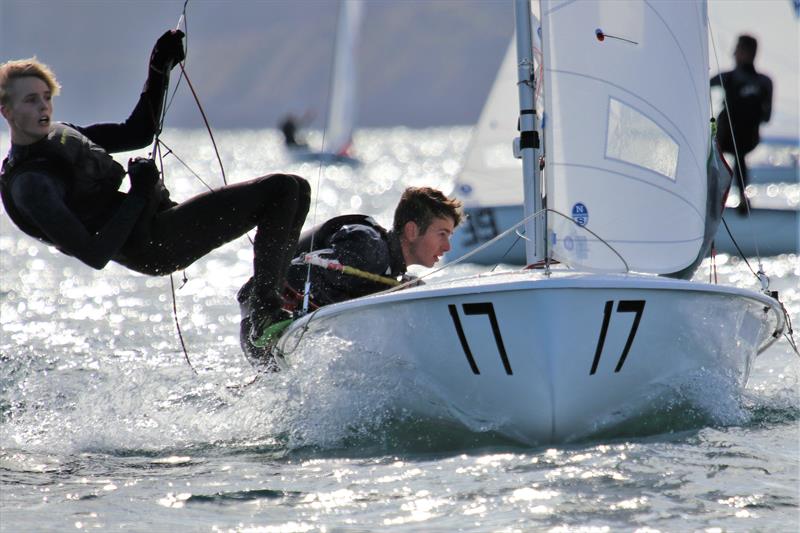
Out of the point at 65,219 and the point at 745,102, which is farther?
the point at 745,102

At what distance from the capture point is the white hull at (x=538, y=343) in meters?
3.83

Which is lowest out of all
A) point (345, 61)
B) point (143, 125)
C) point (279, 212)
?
point (279, 212)

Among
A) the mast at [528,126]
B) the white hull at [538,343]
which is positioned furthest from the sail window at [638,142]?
the white hull at [538,343]

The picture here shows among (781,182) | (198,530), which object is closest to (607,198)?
(198,530)

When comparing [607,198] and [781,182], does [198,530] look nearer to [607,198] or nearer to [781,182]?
[607,198]

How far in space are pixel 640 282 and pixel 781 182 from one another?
15619 mm

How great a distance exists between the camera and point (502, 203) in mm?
10781

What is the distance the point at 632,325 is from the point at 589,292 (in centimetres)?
20

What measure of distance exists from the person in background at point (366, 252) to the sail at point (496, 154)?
6.11m

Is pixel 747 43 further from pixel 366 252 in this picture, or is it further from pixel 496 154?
pixel 366 252

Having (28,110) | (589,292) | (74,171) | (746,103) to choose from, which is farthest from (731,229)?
(28,110)

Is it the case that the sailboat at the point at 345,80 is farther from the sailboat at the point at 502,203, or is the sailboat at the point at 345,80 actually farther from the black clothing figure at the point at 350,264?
the black clothing figure at the point at 350,264

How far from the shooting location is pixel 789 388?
17.1ft

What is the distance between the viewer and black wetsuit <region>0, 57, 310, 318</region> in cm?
411
